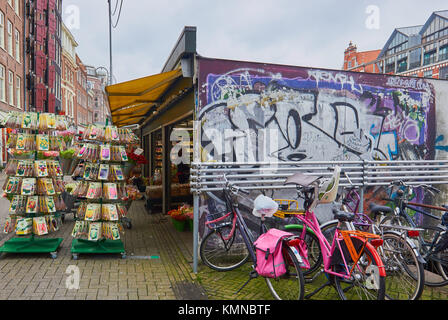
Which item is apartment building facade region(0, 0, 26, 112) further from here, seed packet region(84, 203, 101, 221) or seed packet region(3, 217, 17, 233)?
seed packet region(84, 203, 101, 221)

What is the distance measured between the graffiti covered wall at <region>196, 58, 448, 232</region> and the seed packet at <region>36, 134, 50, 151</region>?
2.40m

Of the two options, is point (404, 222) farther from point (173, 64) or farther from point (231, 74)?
point (173, 64)

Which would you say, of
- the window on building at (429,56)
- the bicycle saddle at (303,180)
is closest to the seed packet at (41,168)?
the bicycle saddle at (303,180)

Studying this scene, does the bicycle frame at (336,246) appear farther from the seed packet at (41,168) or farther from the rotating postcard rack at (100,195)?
the seed packet at (41,168)

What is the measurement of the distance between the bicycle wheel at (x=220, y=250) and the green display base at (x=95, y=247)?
4.63 feet

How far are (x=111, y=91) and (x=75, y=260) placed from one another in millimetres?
2826

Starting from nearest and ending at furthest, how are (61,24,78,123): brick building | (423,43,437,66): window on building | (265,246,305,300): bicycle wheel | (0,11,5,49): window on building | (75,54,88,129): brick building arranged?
(265,246,305,300): bicycle wheel
(0,11,5,49): window on building
(423,43,437,66): window on building
(61,24,78,123): brick building
(75,54,88,129): brick building

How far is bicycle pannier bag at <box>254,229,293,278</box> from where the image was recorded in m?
3.29

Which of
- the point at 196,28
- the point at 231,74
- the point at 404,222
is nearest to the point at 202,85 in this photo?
the point at 231,74

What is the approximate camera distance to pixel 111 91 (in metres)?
5.85

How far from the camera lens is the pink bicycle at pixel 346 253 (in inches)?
122

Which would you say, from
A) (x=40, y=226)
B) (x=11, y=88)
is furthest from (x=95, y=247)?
(x=11, y=88)

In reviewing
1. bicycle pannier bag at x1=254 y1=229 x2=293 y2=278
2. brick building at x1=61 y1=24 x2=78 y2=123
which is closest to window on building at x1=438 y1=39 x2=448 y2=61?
bicycle pannier bag at x1=254 y1=229 x2=293 y2=278

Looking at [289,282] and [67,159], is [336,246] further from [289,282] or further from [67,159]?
[67,159]
